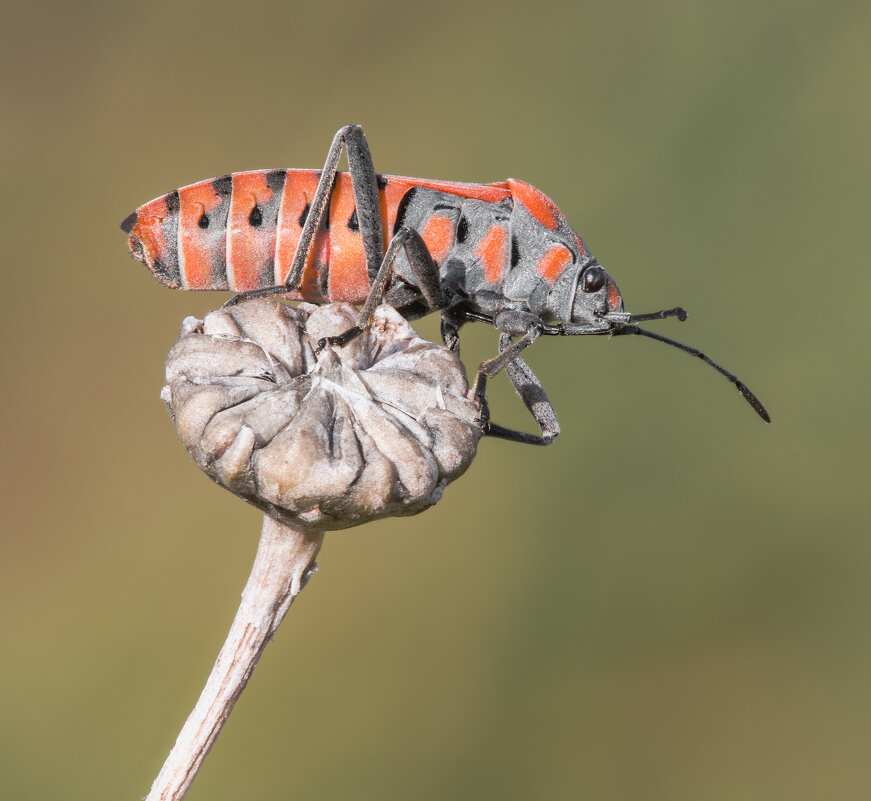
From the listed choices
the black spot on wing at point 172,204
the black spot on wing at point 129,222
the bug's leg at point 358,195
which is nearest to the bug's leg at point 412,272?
the bug's leg at point 358,195

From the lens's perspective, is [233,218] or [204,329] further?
[233,218]

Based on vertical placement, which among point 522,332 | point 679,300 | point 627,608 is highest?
point 522,332

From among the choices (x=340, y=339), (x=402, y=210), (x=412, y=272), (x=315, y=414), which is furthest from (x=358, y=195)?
(x=315, y=414)

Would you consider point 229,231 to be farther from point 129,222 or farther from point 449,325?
point 449,325

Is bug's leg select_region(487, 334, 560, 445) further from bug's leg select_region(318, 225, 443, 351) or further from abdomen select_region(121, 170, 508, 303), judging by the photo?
abdomen select_region(121, 170, 508, 303)

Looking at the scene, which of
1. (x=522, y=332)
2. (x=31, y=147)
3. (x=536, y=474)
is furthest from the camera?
(x=31, y=147)

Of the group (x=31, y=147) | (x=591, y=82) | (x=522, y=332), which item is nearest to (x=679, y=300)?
(x=591, y=82)

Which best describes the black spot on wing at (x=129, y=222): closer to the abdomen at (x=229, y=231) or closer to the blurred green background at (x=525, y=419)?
the abdomen at (x=229, y=231)

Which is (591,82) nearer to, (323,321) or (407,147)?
(407,147)

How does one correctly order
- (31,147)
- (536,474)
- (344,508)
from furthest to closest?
(31,147), (536,474), (344,508)
